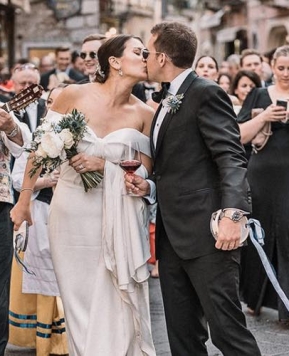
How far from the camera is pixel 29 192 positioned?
252 inches

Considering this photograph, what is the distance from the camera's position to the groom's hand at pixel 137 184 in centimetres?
596

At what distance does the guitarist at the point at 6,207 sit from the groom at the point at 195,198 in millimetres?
1133

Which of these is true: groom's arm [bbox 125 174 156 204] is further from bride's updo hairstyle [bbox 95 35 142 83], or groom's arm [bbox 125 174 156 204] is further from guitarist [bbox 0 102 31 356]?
guitarist [bbox 0 102 31 356]

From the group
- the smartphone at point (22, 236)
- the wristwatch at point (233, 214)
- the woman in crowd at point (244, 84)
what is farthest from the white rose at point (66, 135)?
the woman in crowd at point (244, 84)

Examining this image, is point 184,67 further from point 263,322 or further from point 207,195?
point 263,322

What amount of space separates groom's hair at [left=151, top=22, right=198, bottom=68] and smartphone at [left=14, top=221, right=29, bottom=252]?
1608 millimetres

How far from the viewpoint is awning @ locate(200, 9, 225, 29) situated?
46281 mm

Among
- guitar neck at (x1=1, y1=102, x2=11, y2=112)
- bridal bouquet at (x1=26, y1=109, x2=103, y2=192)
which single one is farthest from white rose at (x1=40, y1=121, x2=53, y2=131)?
guitar neck at (x1=1, y1=102, x2=11, y2=112)

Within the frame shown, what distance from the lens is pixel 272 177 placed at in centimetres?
883

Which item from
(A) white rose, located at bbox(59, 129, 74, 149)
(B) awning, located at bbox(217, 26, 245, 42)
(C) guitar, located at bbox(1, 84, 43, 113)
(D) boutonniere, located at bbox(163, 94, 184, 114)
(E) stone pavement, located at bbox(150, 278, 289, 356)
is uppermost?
(D) boutonniere, located at bbox(163, 94, 184, 114)

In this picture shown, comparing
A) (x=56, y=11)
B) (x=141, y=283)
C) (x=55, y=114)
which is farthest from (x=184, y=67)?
(x=56, y=11)

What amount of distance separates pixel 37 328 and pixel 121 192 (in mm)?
1954

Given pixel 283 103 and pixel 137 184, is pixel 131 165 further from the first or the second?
pixel 283 103

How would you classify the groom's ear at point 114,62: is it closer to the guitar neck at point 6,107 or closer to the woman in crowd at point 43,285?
the guitar neck at point 6,107
